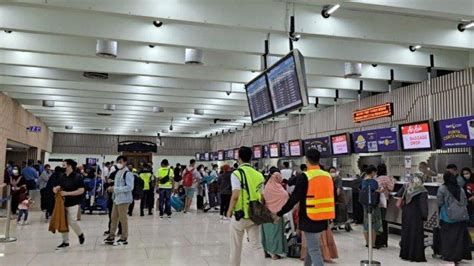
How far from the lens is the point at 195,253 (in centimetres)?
662

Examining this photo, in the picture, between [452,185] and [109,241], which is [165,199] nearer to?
[109,241]

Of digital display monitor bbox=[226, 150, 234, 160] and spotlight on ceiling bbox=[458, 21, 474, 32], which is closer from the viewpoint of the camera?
spotlight on ceiling bbox=[458, 21, 474, 32]

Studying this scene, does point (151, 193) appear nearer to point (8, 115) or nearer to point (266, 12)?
point (8, 115)

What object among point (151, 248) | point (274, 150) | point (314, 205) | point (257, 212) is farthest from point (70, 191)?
point (274, 150)

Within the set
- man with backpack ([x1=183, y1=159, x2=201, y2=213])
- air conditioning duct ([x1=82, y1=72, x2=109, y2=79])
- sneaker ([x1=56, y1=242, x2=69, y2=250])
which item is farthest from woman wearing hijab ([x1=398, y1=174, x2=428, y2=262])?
man with backpack ([x1=183, y1=159, x2=201, y2=213])

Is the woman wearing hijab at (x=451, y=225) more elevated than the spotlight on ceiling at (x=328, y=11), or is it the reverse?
the spotlight on ceiling at (x=328, y=11)

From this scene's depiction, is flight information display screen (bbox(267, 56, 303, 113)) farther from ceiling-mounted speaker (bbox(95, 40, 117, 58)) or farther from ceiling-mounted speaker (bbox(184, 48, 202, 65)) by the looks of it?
ceiling-mounted speaker (bbox(95, 40, 117, 58))

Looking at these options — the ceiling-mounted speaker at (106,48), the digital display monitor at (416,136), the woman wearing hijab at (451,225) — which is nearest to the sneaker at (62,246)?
the ceiling-mounted speaker at (106,48)

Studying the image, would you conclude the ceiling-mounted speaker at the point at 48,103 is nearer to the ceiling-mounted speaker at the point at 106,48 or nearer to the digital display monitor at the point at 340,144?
the ceiling-mounted speaker at the point at 106,48

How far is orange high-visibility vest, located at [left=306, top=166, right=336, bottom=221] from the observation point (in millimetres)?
4340

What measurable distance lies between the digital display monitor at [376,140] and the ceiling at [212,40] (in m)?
1.45

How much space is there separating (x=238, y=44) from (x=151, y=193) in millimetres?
6744

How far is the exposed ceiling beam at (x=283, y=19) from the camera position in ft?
18.6

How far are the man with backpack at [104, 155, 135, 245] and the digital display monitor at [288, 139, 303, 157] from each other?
7833mm
